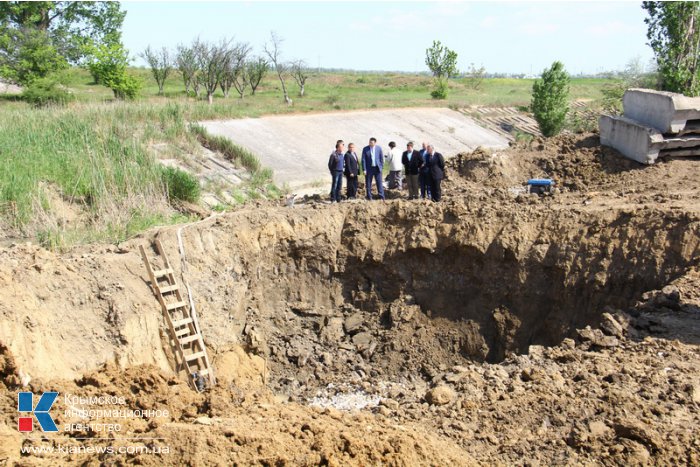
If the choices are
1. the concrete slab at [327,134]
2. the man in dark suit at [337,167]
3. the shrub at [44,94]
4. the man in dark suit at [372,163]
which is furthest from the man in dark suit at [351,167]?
the shrub at [44,94]

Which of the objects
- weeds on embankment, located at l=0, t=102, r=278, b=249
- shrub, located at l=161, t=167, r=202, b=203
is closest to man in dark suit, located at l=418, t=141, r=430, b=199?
weeds on embankment, located at l=0, t=102, r=278, b=249

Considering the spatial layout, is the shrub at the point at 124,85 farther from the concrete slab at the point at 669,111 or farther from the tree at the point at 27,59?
the concrete slab at the point at 669,111

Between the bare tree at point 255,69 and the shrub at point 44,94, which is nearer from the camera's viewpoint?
the shrub at point 44,94

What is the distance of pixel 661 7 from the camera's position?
26.3 m

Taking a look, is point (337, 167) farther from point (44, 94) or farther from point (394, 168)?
point (44, 94)

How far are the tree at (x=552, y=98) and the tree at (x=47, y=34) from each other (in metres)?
19.6

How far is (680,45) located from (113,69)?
2341 cm

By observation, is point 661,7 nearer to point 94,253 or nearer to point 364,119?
point 364,119

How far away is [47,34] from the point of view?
32.1 meters

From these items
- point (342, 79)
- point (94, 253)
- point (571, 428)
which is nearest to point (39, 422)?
point (94, 253)

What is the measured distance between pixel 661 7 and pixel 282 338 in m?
22.5

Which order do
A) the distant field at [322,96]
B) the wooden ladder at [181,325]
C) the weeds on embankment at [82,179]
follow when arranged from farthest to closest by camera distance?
the distant field at [322,96] → the weeds on embankment at [82,179] → the wooden ladder at [181,325]

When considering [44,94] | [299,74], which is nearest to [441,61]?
[299,74]

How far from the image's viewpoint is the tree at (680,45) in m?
24.8
